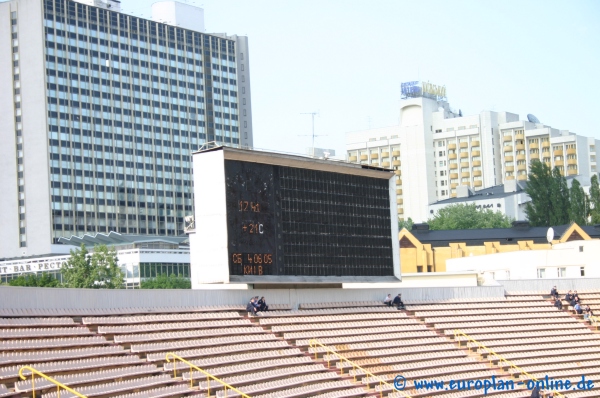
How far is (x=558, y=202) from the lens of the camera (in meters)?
107

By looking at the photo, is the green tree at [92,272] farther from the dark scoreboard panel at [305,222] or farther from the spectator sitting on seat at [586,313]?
the dark scoreboard panel at [305,222]

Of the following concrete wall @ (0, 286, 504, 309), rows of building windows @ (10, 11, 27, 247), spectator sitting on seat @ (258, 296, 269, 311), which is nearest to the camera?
concrete wall @ (0, 286, 504, 309)

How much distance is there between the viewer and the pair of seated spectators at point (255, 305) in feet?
105

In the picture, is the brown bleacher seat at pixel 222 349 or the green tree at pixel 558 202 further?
the green tree at pixel 558 202

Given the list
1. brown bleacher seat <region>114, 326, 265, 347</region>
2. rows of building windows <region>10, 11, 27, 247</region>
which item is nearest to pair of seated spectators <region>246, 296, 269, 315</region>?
brown bleacher seat <region>114, 326, 265, 347</region>

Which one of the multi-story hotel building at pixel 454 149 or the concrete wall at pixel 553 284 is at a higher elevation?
the multi-story hotel building at pixel 454 149

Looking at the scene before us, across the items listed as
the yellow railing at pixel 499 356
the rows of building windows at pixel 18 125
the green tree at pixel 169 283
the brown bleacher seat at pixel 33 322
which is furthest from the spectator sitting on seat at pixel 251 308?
the rows of building windows at pixel 18 125

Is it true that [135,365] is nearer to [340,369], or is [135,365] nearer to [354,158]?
[340,369]

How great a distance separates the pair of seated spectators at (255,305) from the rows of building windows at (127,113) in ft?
302

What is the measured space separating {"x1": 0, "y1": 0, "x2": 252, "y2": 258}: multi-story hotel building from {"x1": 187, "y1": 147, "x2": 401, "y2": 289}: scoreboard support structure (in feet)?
284

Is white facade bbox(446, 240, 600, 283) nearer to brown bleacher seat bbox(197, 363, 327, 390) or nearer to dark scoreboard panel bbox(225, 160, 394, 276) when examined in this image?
dark scoreboard panel bbox(225, 160, 394, 276)

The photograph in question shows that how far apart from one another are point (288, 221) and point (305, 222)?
0.78m

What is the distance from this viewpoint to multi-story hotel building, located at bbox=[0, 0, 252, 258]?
122m

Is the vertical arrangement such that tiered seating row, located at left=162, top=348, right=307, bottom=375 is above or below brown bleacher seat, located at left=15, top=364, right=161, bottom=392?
below
